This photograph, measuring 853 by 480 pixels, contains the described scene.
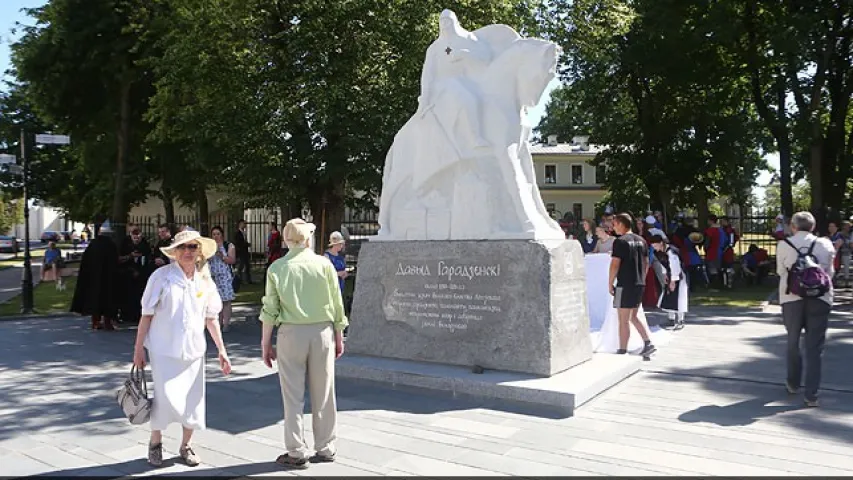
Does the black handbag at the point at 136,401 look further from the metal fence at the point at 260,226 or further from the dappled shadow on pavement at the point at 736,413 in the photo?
the metal fence at the point at 260,226

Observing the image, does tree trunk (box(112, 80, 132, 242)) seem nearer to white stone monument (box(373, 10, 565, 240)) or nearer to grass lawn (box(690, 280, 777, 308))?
white stone monument (box(373, 10, 565, 240))

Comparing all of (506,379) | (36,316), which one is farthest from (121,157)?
(506,379)

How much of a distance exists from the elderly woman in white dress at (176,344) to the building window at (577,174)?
6130 centimetres

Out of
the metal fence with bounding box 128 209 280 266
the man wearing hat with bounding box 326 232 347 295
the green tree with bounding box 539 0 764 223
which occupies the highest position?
the green tree with bounding box 539 0 764 223

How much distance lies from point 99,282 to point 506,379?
878 cm

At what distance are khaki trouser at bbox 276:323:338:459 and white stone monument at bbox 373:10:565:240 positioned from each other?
2988 mm

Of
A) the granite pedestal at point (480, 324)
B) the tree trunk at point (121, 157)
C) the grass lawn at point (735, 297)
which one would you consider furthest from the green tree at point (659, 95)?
the tree trunk at point (121, 157)

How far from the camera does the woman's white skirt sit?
4.83 meters

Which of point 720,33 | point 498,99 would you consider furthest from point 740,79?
point 498,99

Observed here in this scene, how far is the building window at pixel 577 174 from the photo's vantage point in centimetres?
6406

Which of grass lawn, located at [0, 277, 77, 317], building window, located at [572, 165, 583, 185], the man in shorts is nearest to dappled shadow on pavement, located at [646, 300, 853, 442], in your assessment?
the man in shorts

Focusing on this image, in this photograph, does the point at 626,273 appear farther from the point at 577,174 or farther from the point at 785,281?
the point at 577,174

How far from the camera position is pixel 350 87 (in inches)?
614

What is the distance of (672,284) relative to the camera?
11.1m
